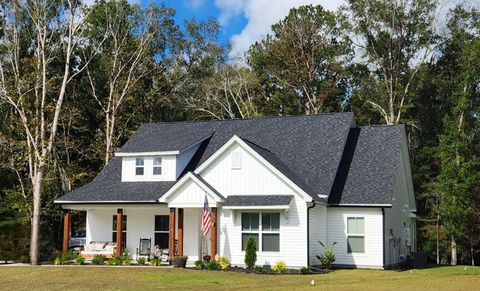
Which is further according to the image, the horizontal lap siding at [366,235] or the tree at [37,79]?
the tree at [37,79]

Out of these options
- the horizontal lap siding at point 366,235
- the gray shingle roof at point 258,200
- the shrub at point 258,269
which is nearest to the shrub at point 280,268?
the shrub at point 258,269

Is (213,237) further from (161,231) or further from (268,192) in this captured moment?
(161,231)

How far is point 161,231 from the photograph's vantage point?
32250 millimetres

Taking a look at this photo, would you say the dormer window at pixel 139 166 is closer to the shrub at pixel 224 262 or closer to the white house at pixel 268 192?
the white house at pixel 268 192

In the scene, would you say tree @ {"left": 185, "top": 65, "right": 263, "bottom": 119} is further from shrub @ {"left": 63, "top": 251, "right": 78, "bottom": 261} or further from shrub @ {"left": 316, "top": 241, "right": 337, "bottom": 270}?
shrub @ {"left": 316, "top": 241, "right": 337, "bottom": 270}

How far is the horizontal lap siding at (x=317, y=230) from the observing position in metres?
28.2

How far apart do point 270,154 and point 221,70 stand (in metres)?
25.0

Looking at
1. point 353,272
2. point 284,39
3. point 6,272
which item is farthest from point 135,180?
point 284,39

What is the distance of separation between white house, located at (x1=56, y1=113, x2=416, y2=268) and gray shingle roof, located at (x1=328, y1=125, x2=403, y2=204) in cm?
5

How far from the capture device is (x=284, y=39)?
2052 inches

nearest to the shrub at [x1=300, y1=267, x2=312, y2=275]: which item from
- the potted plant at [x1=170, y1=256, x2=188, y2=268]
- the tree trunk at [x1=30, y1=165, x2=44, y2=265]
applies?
the potted plant at [x1=170, y1=256, x2=188, y2=268]

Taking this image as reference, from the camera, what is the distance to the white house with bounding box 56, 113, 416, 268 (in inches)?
1110

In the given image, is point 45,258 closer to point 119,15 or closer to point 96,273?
point 96,273

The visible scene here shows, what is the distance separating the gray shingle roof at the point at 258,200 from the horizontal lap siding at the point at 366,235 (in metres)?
3.00
